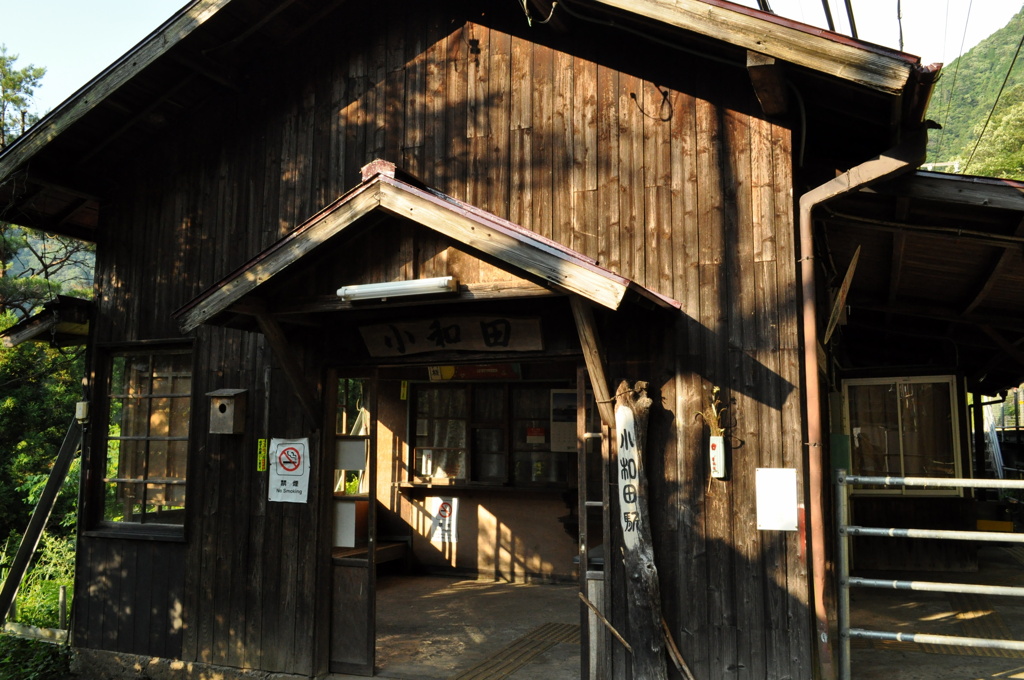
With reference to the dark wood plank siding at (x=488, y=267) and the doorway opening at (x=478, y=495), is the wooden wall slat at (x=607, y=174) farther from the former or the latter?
the doorway opening at (x=478, y=495)

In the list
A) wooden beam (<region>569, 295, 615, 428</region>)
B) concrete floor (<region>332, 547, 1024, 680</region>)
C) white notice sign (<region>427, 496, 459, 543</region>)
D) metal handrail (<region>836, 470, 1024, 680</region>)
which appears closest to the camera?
metal handrail (<region>836, 470, 1024, 680</region>)

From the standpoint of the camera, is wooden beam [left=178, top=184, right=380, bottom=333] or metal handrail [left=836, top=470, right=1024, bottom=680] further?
wooden beam [left=178, top=184, right=380, bottom=333]

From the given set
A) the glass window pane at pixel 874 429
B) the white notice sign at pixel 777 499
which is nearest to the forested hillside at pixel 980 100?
the glass window pane at pixel 874 429

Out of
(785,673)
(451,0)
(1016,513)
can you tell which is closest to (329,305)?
(451,0)

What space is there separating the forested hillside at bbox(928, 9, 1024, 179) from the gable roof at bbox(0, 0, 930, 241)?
29.7 meters

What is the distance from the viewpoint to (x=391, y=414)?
36.3 feet

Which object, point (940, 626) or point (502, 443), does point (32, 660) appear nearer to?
point (502, 443)

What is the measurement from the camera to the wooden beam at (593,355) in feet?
17.0

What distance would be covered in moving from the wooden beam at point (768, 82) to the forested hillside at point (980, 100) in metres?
29.7

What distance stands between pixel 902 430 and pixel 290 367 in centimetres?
771

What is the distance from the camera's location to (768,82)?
204 inches

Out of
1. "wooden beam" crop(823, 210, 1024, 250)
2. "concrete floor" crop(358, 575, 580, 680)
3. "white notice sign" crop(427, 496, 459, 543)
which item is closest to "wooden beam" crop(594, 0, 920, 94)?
"wooden beam" crop(823, 210, 1024, 250)

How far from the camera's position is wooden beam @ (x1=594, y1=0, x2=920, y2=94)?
15.4ft

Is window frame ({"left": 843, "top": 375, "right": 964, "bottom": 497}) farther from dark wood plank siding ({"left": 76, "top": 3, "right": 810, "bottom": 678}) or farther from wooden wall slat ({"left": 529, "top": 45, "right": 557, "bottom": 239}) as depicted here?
wooden wall slat ({"left": 529, "top": 45, "right": 557, "bottom": 239})
